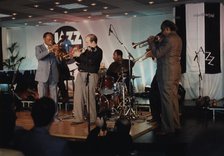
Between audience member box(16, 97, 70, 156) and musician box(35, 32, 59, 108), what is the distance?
3.72 metres

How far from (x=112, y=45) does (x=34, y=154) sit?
959 cm

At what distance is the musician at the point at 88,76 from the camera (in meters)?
5.96

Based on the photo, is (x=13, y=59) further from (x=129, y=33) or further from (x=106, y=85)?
(x=106, y=85)

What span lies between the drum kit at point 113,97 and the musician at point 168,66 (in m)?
1.46

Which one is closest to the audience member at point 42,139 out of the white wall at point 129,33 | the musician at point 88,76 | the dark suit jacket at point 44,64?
the musician at point 88,76

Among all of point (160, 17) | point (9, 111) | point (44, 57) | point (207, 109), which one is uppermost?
point (160, 17)

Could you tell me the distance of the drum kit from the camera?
6.73 m

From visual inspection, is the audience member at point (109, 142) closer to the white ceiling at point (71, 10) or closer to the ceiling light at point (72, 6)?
the white ceiling at point (71, 10)

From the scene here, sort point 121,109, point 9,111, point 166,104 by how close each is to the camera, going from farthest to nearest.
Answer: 1. point 121,109
2. point 166,104
3. point 9,111

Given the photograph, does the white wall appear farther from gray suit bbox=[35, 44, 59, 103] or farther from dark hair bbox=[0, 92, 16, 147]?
dark hair bbox=[0, 92, 16, 147]

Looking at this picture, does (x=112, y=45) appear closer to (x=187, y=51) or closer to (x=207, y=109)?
(x=187, y=51)

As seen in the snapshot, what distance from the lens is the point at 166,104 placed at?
528 centimetres

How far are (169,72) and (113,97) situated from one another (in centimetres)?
206

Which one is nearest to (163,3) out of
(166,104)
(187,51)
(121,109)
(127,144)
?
(187,51)
